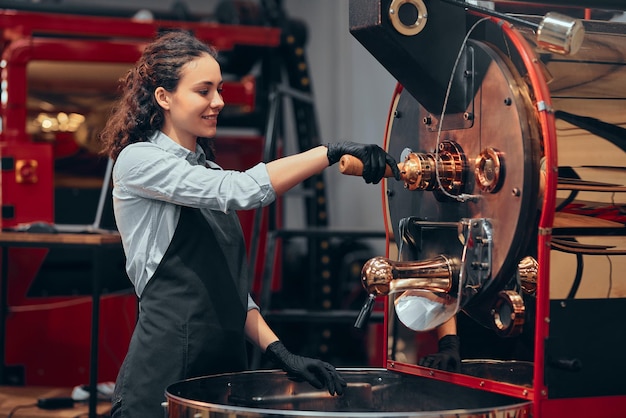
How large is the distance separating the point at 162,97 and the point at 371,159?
0.59 meters

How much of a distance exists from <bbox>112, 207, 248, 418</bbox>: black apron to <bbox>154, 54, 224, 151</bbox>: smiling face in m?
0.18

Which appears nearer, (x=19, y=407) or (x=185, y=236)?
(x=185, y=236)

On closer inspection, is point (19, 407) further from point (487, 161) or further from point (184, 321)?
point (487, 161)

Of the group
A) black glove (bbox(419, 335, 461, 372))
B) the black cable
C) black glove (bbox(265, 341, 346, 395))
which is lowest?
the black cable

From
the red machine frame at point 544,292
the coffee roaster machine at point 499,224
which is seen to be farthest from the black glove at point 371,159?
the red machine frame at point 544,292

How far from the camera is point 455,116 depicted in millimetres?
1751

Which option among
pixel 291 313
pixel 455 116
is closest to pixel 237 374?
→ pixel 455 116

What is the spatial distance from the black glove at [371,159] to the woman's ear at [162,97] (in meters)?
0.49

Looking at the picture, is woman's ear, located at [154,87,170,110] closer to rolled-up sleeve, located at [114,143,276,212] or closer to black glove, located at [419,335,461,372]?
rolled-up sleeve, located at [114,143,276,212]

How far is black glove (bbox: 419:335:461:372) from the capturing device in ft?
5.85

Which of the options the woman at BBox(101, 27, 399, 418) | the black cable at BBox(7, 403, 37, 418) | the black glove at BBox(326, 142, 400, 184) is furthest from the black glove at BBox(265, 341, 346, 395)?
the black cable at BBox(7, 403, 37, 418)

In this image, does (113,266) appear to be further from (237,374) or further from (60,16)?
(237,374)

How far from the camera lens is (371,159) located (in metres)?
1.71

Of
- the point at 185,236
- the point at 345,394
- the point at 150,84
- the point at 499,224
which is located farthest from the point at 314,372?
the point at 150,84
